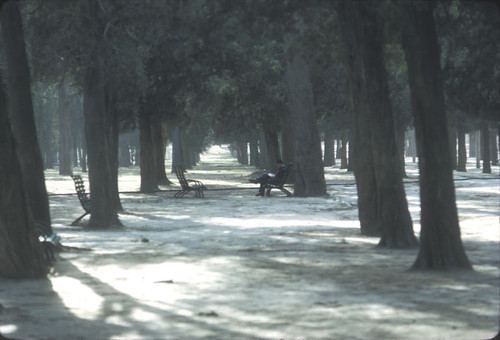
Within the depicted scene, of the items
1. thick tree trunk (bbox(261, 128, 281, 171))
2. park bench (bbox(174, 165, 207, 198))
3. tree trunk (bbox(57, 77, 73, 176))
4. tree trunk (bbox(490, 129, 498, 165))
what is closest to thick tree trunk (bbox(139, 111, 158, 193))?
park bench (bbox(174, 165, 207, 198))

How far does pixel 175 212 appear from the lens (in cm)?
2609

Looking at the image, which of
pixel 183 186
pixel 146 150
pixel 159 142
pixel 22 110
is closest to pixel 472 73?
pixel 183 186

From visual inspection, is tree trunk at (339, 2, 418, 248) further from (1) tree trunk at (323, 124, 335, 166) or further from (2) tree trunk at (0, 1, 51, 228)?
(1) tree trunk at (323, 124, 335, 166)

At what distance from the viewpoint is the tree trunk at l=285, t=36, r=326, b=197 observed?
31156 millimetres

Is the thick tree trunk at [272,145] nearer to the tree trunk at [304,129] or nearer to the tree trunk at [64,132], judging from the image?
the tree trunk at [304,129]

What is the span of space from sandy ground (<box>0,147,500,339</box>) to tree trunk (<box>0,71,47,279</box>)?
298mm

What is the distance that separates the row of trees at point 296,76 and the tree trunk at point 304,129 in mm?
44

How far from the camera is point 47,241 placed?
13.9 meters

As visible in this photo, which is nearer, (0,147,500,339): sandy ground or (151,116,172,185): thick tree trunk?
(0,147,500,339): sandy ground

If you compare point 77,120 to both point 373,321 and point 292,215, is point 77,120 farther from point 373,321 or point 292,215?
point 373,321

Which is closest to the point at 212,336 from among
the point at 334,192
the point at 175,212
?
the point at 175,212

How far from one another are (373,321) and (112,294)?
3.34 meters

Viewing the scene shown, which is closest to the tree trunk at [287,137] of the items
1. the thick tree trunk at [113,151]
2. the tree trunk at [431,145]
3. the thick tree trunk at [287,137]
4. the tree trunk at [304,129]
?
the thick tree trunk at [287,137]

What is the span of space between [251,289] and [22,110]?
6.20 metres
